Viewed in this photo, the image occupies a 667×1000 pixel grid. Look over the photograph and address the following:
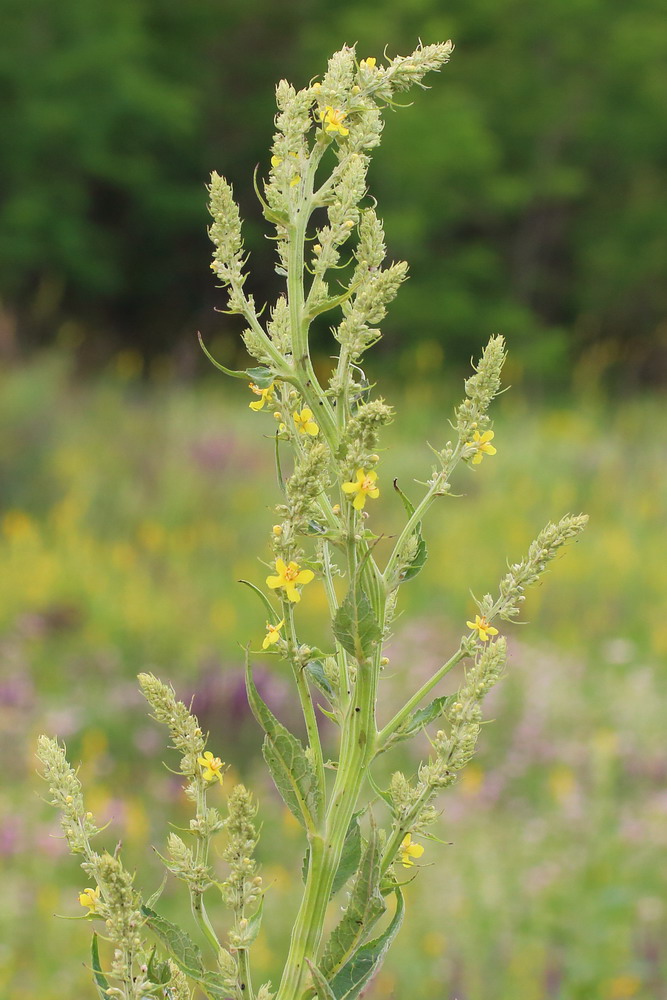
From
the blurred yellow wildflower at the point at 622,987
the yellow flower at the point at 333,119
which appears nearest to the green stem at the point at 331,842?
the yellow flower at the point at 333,119

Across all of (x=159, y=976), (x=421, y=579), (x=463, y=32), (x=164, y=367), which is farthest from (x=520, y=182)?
(x=159, y=976)

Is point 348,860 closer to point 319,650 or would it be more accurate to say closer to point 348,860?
point 348,860

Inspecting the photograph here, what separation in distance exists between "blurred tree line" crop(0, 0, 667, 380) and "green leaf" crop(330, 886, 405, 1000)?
17478 millimetres

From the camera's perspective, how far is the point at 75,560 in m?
6.33

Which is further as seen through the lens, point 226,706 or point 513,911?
point 226,706

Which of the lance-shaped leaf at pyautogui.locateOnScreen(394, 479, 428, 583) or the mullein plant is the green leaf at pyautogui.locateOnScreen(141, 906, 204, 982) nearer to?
the mullein plant

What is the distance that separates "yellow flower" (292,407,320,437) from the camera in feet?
3.25

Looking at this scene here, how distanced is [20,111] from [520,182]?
9184 millimetres

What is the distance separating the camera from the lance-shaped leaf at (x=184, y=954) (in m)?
0.95

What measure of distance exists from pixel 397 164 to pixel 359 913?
19142 millimetres

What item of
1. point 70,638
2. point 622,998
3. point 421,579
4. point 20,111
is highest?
point 20,111

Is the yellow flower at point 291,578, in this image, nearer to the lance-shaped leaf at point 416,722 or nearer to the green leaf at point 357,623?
the green leaf at point 357,623

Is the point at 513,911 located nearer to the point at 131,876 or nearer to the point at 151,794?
the point at 151,794

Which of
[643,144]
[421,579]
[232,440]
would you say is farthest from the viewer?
[643,144]
